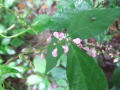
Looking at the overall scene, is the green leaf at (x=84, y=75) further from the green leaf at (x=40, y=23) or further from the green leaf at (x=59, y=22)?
the green leaf at (x=40, y=23)

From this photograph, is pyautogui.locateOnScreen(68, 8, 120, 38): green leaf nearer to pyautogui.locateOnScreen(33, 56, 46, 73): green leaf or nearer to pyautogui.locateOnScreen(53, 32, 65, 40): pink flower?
pyautogui.locateOnScreen(53, 32, 65, 40): pink flower

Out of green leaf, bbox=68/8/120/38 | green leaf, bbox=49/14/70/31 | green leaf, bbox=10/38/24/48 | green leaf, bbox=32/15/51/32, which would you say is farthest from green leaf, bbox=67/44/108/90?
green leaf, bbox=10/38/24/48

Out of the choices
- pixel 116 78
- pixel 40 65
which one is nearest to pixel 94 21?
pixel 116 78

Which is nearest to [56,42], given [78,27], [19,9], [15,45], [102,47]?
[78,27]

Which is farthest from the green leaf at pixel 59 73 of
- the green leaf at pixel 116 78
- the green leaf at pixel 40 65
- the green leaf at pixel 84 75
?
the green leaf at pixel 84 75

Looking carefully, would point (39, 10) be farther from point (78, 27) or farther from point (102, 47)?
point (78, 27)

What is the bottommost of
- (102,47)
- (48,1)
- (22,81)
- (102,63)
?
(22,81)

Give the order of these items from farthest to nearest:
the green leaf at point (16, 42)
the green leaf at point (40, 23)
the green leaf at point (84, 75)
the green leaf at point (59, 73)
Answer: the green leaf at point (16, 42) < the green leaf at point (59, 73) < the green leaf at point (40, 23) < the green leaf at point (84, 75)

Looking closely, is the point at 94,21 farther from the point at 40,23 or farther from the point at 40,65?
the point at 40,65
